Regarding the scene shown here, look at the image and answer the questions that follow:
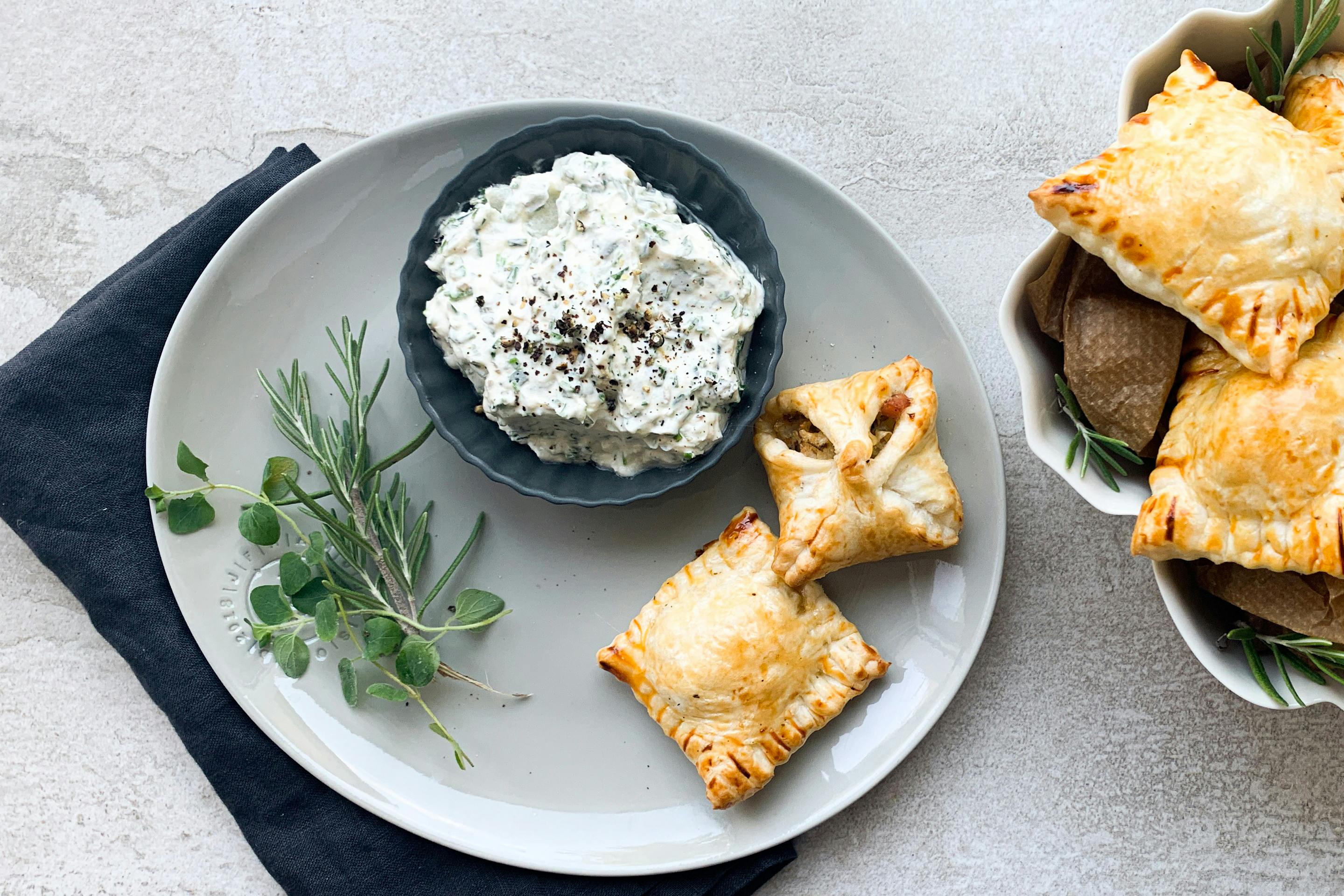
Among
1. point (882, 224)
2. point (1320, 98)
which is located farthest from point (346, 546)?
point (1320, 98)

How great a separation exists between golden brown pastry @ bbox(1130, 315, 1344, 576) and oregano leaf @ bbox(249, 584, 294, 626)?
156 centimetres

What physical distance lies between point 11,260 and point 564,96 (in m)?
1.28

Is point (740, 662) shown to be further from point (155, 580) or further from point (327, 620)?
point (155, 580)

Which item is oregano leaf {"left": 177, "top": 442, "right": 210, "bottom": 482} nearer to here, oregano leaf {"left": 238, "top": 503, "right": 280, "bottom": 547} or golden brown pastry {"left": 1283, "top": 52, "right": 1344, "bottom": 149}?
oregano leaf {"left": 238, "top": 503, "right": 280, "bottom": 547}

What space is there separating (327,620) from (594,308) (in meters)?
0.80

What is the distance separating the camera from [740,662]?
1.88 metres

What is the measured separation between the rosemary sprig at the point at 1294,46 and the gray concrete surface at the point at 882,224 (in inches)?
22.4

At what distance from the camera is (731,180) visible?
188 centimetres

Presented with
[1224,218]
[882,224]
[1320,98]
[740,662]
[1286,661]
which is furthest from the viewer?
[882,224]

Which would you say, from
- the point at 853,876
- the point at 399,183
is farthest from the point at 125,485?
the point at 853,876

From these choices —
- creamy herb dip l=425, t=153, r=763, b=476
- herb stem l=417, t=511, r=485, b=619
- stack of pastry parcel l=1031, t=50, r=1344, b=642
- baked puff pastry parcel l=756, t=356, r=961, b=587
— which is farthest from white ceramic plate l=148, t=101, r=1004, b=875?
stack of pastry parcel l=1031, t=50, r=1344, b=642

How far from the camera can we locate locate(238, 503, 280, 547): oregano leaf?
193cm

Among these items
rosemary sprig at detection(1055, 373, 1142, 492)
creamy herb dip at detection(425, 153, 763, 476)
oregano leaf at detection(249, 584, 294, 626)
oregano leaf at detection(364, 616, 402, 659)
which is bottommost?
oregano leaf at detection(364, 616, 402, 659)

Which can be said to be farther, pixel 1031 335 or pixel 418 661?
pixel 418 661
